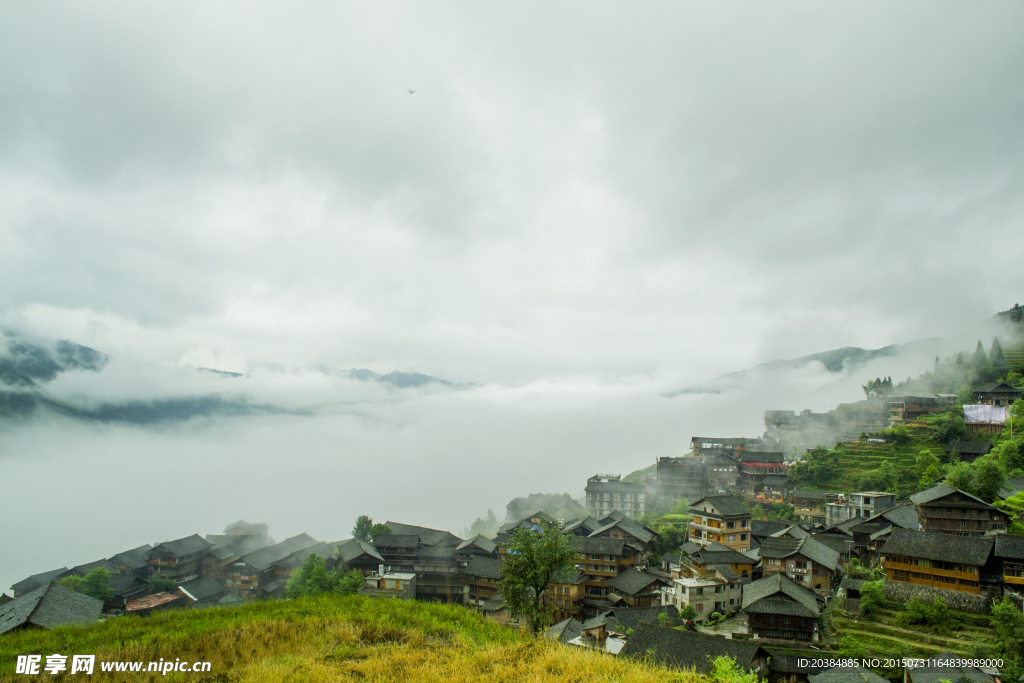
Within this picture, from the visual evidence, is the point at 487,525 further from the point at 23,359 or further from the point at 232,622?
the point at 23,359

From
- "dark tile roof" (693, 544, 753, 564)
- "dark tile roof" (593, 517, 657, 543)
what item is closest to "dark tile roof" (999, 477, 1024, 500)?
"dark tile roof" (693, 544, 753, 564)

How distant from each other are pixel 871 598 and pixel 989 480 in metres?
22.6

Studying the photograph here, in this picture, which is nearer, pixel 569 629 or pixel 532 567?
pixel 532 567

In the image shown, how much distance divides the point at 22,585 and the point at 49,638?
62.1 m

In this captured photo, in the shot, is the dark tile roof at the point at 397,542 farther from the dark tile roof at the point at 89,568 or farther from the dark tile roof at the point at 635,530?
the dark tile roof at the point at 89,568

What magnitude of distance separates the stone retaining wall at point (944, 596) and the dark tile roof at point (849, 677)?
37.1 feet

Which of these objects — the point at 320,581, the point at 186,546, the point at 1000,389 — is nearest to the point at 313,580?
the point at 320,581

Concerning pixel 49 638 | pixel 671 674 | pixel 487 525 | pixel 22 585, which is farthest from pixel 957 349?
pixel 22 585

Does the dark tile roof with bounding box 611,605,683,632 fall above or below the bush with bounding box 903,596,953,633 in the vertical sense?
below

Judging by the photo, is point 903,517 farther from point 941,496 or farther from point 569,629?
point 569,629

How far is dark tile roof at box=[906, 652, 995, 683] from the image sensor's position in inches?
758

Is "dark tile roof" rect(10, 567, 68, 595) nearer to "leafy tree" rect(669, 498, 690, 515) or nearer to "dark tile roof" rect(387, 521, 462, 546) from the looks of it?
"dark tile roof" rect(387, 521, 462, 546)

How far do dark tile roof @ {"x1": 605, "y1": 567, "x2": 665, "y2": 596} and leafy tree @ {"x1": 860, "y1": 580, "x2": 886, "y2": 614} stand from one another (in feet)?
50.1

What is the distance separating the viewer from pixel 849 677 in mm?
21516
